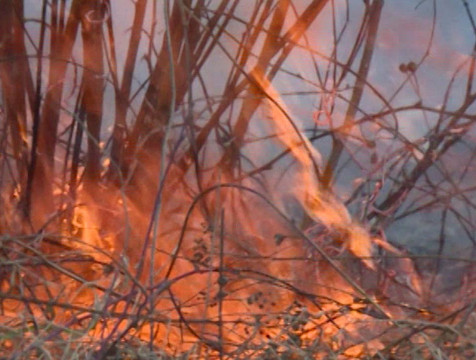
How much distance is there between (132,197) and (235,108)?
0.67 feet

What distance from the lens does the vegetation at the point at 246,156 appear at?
156 centimetres

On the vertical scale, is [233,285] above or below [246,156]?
below

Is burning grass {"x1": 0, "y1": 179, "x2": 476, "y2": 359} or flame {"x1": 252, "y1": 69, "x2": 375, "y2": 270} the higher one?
flame {"x1": 252, "y1": 69, "x2": 375, "y2": 270}

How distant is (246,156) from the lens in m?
1.60

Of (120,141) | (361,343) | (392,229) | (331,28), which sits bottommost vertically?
(361,343)

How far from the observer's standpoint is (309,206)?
1.59m

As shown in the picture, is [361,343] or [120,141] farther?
[120,141]

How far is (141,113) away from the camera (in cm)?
160

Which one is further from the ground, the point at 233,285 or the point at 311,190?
the point at 311,190

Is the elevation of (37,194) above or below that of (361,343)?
above

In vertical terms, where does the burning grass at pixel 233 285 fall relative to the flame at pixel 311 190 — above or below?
below

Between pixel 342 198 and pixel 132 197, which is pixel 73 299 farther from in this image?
pixel 342 198

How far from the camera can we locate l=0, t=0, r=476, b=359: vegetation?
61.5 inches

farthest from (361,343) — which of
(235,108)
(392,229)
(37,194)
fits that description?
(37,194)
